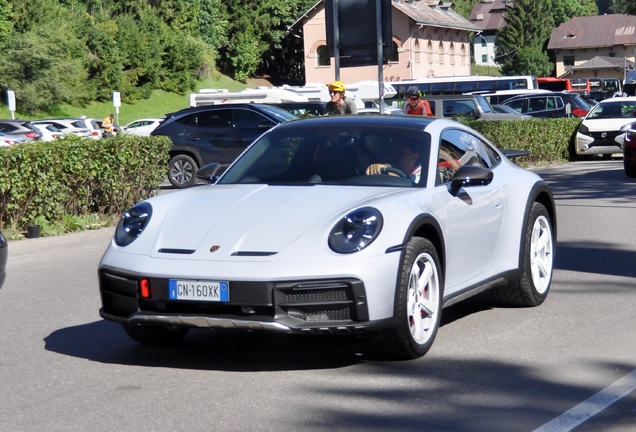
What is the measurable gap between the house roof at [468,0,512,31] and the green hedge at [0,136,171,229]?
525ft

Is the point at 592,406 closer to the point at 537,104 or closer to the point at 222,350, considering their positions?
the point at 222,350

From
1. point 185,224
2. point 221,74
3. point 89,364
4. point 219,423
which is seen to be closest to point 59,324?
point 89,364

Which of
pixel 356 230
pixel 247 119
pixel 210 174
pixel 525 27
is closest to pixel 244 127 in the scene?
pixel 247 119

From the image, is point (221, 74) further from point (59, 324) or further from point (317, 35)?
point (59, 324)

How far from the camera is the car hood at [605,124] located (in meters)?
27.3

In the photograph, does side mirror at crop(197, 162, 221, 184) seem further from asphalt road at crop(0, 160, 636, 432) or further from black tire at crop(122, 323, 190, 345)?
black tire at crop(122, 323, 190, 345)

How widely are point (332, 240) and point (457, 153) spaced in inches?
72.6

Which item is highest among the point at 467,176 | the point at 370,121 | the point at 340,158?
the point at 370,121

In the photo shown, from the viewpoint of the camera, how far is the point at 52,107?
54375 mm

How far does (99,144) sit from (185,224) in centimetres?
839

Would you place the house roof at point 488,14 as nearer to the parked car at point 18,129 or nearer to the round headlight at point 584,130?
the parked car at point 18,129

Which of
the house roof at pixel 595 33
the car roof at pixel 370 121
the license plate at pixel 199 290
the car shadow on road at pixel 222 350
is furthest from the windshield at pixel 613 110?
the house roof at pixel 595 33

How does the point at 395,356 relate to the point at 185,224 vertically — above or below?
below

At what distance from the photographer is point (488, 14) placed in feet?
569
